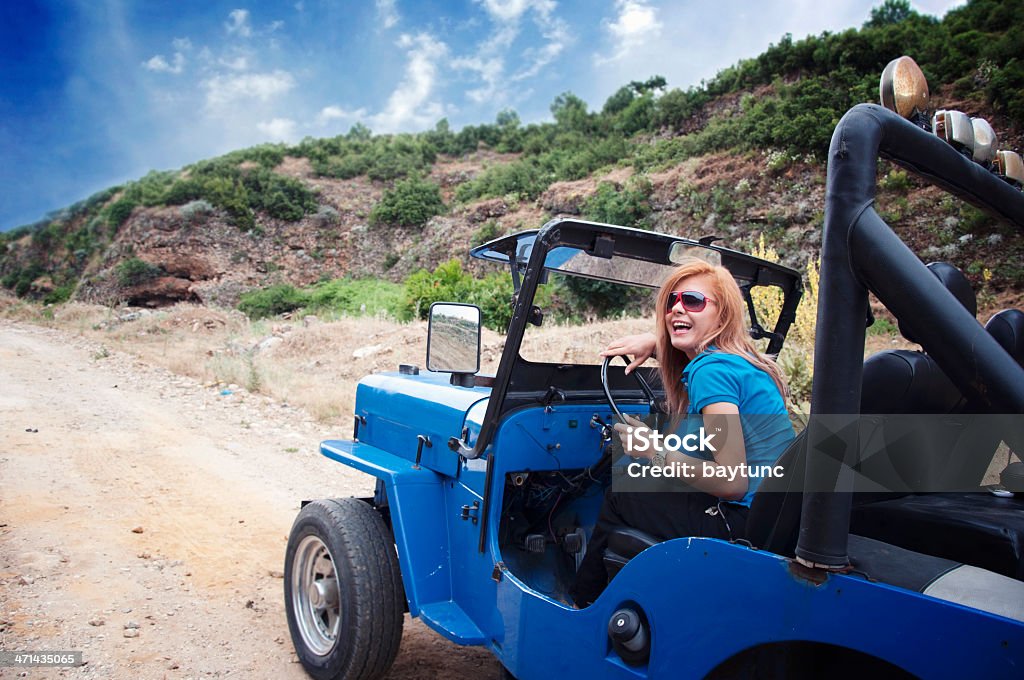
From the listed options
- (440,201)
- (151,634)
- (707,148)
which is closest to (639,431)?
(151,634)

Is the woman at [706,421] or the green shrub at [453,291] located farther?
the green shrub at [453,291]

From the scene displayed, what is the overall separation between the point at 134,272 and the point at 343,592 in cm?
3186

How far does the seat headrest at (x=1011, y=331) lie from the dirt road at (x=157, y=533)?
2.66 metres

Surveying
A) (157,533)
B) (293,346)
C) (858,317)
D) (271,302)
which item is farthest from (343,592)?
(271,302)

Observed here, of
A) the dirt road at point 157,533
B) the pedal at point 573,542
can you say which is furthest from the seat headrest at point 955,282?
the dirt road at point 157,533

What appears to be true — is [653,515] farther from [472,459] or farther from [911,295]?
[911,295]

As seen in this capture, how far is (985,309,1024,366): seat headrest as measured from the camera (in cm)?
199

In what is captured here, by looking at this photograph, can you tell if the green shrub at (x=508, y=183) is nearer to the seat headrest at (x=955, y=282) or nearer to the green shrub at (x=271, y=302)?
the green shrub at (x=271, y=302)

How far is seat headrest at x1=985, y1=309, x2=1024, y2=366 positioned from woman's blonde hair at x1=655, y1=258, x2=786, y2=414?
63 centimetres

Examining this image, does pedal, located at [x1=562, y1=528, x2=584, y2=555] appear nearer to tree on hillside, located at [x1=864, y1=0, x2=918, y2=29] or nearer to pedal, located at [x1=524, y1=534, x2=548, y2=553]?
pedal, located at [x1=524, y1=534, x2=548, y2=553]

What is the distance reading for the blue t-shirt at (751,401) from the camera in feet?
6.36

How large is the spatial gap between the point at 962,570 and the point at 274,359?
1514 centimetres

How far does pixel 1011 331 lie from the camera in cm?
199

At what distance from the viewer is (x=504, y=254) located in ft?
9.56
